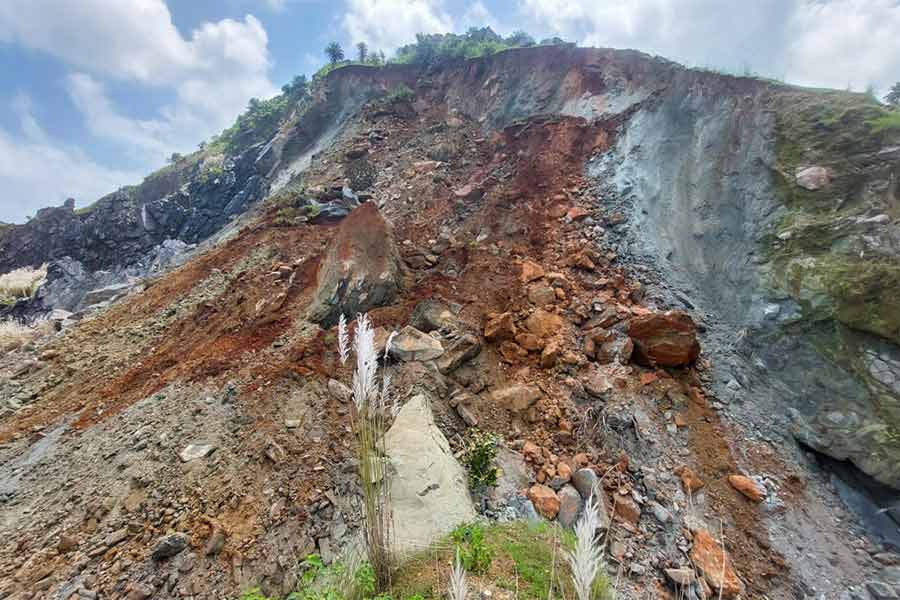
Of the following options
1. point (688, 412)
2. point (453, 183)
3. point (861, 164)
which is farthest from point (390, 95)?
point (688, 412)

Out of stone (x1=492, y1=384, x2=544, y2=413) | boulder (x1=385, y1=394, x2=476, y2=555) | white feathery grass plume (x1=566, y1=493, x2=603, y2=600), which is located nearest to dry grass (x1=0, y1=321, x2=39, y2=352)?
boulder (x1=385, y1=394, x2=476, y2=555)

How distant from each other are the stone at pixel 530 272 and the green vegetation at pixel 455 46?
1392 centimetres

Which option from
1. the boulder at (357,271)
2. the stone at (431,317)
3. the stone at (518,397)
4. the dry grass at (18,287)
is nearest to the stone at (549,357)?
the stone at (518,397)

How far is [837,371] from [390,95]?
18794 millimetres

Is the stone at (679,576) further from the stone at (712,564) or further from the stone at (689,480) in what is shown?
the stone at (689,480)

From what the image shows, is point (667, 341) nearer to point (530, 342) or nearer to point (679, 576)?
point (530, 342)

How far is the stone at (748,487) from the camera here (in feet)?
14.9

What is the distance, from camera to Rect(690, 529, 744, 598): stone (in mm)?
3762

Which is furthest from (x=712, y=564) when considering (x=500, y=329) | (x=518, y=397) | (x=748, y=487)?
(x=500, y=329)

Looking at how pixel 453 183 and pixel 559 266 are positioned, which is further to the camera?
pixel 453 183

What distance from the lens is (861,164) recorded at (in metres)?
6.11

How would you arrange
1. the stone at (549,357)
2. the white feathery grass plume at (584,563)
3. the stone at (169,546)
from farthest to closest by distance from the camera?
the stone at (549,357), the stone at (169,546), the white feathery grass plume at (584,563)

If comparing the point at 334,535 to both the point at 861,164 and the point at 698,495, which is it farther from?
the point at 861,164

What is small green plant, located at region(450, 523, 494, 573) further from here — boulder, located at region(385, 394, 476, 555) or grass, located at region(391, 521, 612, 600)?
boulder, located at region(385, 394, 476, 555)
